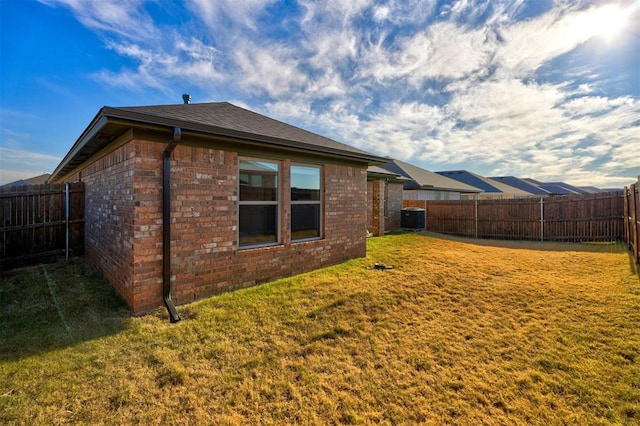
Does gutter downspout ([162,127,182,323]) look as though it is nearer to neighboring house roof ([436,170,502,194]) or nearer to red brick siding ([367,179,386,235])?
red brick siding ([367,179,386,235])

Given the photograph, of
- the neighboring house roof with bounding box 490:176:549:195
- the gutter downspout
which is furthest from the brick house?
the neighboring house roof with bounding box 490:176:549:195

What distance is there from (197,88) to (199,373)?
8.96m

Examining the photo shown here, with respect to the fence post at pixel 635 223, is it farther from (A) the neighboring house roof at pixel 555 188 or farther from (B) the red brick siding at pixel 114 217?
(A) the neighboring house roof at pixel 555 188

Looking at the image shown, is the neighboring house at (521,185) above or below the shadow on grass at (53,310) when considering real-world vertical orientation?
above

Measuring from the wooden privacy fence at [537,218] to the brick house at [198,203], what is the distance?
32.1 ft

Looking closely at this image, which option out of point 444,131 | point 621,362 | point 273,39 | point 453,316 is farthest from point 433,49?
point 621,362

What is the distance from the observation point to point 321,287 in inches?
199

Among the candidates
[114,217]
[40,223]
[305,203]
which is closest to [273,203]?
[305,203]

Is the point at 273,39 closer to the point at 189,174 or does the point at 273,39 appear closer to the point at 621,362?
the point at 189,174

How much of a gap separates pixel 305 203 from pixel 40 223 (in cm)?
664

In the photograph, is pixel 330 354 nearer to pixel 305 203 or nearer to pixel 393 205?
pixel 305 203

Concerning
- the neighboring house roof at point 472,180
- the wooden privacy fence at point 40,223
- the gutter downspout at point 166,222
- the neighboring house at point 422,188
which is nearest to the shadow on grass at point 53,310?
the gutter downspout at point 166,222

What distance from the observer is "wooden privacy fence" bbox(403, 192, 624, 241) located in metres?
10.3

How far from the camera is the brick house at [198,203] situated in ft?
13.0
